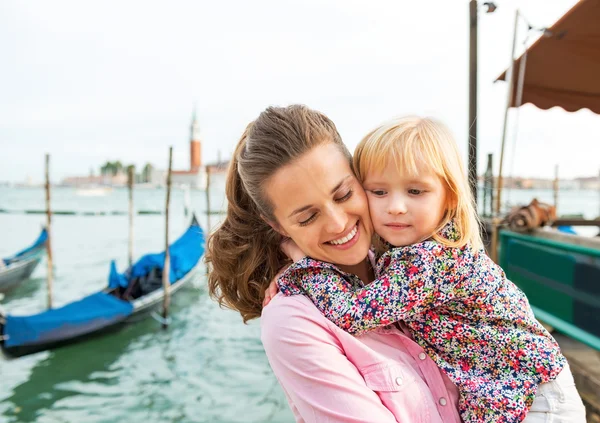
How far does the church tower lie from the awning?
100423 millimetres

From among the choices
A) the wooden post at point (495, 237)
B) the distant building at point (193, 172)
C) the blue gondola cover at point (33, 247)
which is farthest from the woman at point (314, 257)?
the distant building at point (193, 172)

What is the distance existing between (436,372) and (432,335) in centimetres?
11

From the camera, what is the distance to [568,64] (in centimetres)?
468

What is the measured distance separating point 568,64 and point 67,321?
8795 millimetres

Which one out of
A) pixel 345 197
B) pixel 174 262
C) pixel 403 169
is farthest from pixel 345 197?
pixel 174 262

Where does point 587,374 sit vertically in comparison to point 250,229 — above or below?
below

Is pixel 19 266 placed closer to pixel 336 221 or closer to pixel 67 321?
pixel 67 321

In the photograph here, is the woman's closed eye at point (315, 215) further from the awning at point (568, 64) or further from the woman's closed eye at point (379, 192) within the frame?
the awning at point (568, 64)

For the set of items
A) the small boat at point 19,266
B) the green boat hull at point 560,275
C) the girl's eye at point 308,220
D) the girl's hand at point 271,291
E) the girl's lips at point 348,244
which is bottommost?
the small boat at point 19,266

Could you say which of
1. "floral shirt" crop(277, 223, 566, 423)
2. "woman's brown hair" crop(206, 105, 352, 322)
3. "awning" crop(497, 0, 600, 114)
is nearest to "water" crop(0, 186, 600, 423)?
"awning" crop(497, 0, 600, 114)

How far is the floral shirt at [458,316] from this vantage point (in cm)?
136

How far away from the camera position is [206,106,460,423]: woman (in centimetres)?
124

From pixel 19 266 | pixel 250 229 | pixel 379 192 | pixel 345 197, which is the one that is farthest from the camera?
pixel 19 266

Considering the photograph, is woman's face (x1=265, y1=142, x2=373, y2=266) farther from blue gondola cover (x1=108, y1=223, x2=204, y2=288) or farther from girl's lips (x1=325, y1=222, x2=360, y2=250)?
blue gondola cover (x1=108, y1=223, x2=204, y2=288)
